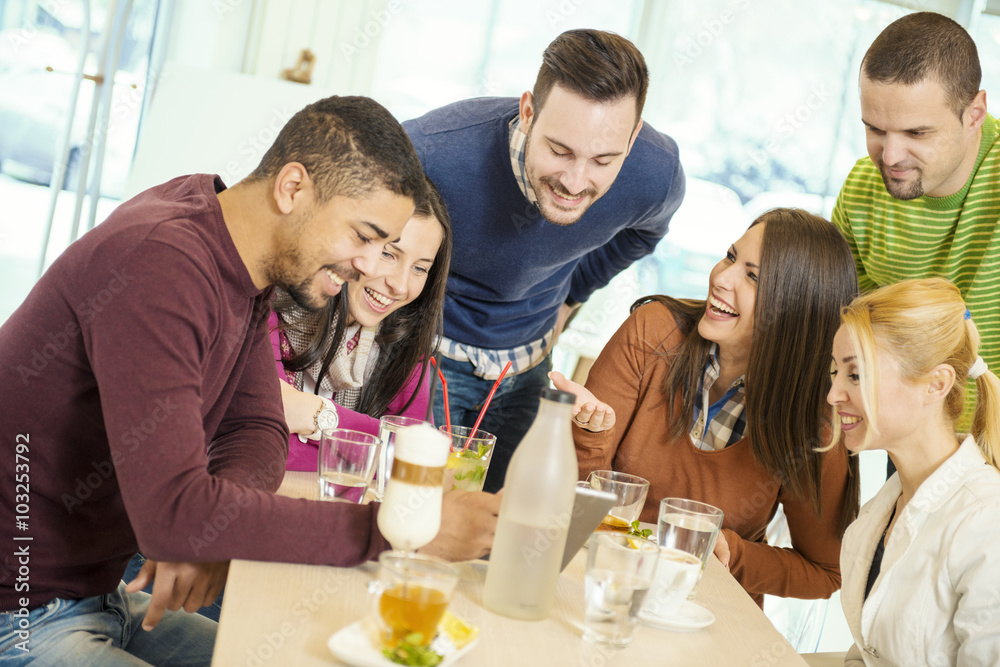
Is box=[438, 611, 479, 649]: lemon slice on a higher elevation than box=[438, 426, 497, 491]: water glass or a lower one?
lower

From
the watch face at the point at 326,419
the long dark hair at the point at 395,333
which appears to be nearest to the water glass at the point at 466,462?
the watch face at the point at 326,419

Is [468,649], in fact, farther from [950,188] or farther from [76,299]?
[950,188]

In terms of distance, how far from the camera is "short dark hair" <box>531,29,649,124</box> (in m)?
1.88

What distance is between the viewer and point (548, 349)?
8.49ft

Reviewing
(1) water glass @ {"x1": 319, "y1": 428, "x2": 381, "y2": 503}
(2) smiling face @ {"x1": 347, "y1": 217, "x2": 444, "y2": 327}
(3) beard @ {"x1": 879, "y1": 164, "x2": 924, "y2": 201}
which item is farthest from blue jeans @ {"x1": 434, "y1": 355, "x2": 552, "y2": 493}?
(1) water glass @ {"x1": 319, "y1": 428, "x2": 381, "y2": 503}

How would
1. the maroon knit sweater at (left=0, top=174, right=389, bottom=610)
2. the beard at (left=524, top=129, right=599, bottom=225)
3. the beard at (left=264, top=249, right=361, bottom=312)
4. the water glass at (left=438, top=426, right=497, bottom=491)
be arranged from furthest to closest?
the beard at (left=524, top=129, right=599, bottom=225) < the water glass at (left=438, top=426, right=497, bottom=491) < the beard at (left=264, top=249, right=361, bottom=312) < the maroon knit sweater at (left=0, top=174, right=389, bottom=610)

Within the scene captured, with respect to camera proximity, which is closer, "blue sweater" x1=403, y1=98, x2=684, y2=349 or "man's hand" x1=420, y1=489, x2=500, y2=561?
"man's hand" x1=420, y1=489, x2=500, y2=561

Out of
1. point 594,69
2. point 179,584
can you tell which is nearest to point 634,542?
point 179,584

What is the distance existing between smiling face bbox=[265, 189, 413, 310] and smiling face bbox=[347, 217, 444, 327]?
0.60 m

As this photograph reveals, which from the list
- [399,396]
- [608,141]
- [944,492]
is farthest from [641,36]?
[944,492]

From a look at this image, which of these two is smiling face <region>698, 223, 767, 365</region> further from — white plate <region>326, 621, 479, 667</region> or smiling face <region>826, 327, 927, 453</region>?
white plate <region>326, 621, 479, 667</region>

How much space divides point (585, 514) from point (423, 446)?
0.22 metres

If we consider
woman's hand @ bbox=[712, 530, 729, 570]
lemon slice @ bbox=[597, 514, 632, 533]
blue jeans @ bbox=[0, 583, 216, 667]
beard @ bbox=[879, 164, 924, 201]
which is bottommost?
blue jeans @ bbox=[0, 583, 216, 667]

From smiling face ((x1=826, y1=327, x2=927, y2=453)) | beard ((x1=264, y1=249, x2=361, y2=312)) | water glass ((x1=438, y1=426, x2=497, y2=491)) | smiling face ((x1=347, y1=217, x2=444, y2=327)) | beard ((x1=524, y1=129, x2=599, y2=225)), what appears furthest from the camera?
beard ((x1=524, y1=129, x2=599, y2=225))
